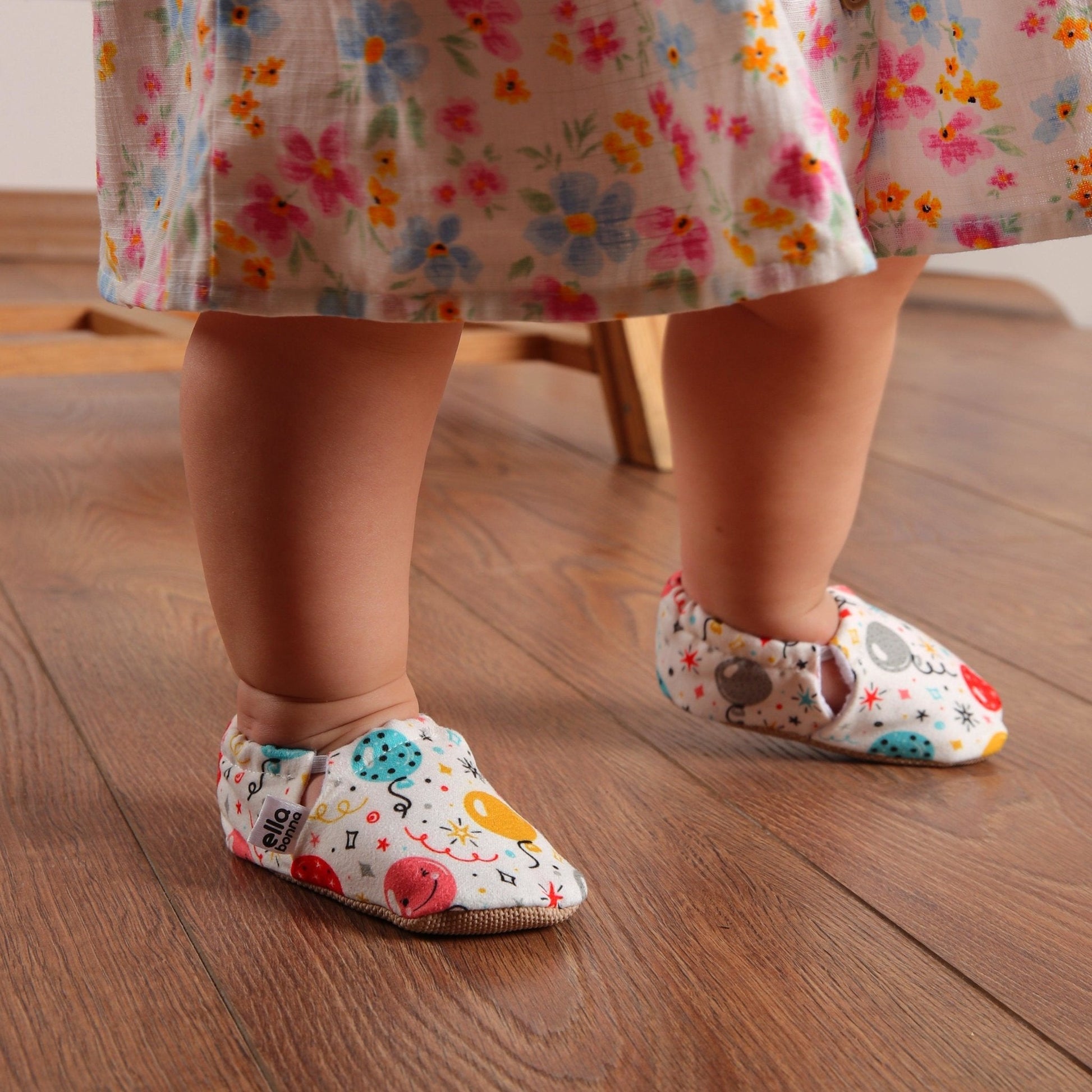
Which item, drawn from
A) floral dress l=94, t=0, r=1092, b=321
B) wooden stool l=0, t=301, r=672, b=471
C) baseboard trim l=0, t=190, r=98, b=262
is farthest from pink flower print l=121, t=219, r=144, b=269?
baseboard trim l=0, t=190, r=98, b=262

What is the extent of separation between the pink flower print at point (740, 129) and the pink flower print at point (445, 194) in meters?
0.08

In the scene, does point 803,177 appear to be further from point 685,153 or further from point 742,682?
point 742,682

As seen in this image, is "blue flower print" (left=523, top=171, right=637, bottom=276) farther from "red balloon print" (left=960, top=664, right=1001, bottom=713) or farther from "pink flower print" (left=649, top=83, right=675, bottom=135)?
"red balloon print" (left=960, top=664, right=1001, bottom=713)

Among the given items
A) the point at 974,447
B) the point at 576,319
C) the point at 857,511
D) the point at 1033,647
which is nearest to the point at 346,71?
the point at 576,319

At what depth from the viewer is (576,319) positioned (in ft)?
1.21

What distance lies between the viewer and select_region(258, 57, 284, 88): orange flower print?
365 mm

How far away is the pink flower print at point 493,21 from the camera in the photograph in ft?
1.17

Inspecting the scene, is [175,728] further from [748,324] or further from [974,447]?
[974,447]

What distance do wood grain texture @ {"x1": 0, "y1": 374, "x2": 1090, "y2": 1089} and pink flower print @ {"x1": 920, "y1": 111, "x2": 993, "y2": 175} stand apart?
27cm

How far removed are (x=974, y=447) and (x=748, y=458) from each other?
715mm

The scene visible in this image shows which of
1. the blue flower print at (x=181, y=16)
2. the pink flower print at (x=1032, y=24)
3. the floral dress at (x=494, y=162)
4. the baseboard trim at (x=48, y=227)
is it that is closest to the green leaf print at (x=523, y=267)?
the floral dress at (x=494, y=162)

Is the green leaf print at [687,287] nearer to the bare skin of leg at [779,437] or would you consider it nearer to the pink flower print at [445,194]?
the pink flower print at [445,194]

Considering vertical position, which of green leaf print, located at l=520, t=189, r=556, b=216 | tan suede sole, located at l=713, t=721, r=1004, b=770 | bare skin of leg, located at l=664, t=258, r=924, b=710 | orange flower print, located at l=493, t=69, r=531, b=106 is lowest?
tan suede sole, located at l=713, t=721, r=1004, b=770

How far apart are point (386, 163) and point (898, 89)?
218 mm
